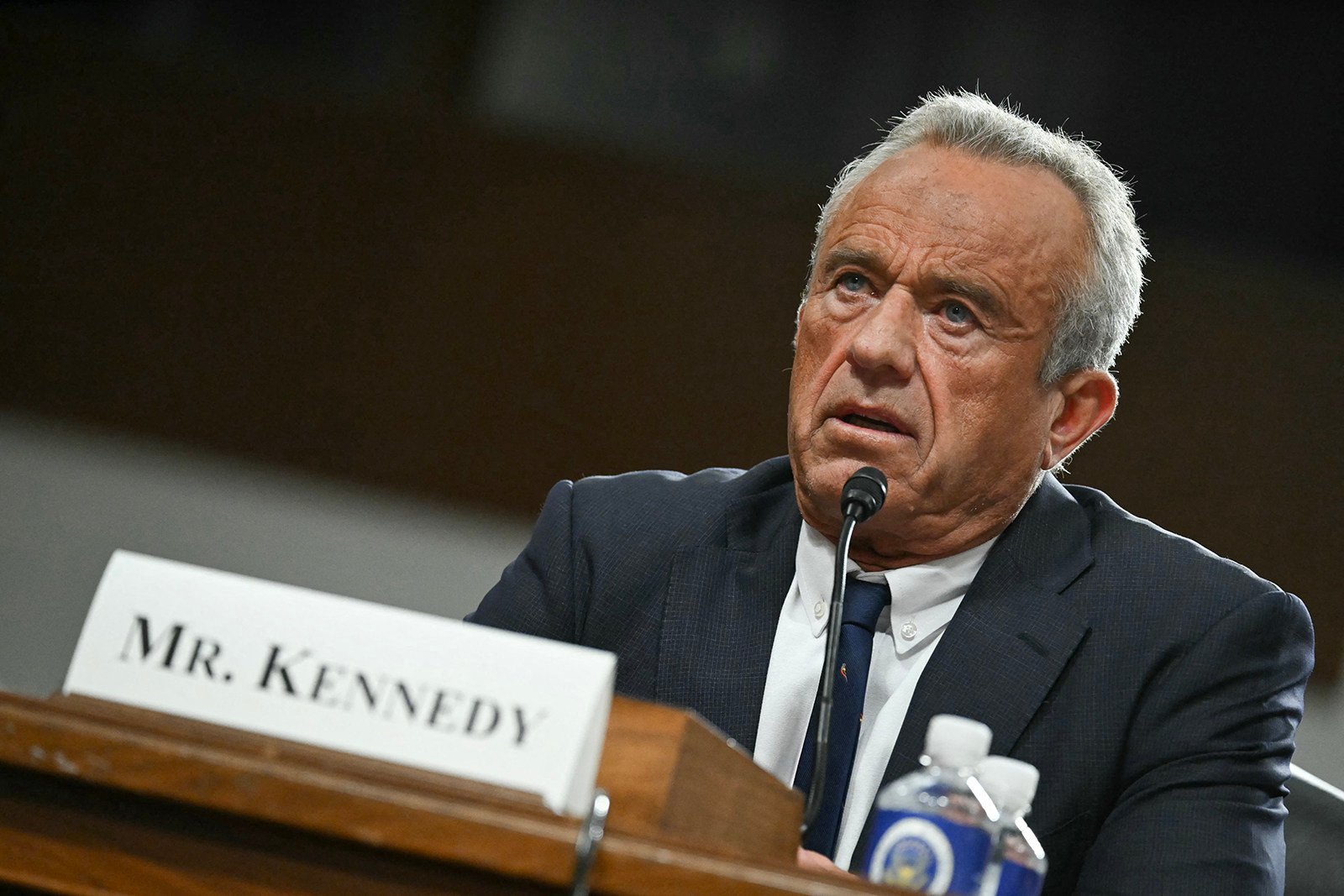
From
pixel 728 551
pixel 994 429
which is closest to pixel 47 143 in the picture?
pixel 728 551

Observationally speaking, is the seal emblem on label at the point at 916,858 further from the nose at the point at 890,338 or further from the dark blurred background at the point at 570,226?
the dark blurred background at the point at 570,226

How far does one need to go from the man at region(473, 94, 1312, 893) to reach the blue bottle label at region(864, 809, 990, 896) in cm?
58

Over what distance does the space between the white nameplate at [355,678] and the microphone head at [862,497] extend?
70 cm

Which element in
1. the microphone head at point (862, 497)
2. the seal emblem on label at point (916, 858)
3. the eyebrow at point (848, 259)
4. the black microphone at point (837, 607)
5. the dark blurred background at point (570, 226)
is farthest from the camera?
the dark blurred background at point (570, 226)

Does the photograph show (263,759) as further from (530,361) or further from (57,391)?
(57,391)

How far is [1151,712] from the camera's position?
1.64 m

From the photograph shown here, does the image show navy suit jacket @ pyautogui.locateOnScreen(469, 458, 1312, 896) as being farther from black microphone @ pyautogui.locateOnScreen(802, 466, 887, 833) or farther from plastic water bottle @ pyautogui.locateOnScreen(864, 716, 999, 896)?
plastic water bottle @ pyautogui.locateOnScreen(864, 716, 999, 896)

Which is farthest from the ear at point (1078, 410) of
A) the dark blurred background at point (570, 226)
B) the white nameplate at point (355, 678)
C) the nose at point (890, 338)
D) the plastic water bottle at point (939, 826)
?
the white nameplate at point (355, 678)

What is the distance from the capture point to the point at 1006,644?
67.2 inches

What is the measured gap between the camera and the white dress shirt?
5.50ft

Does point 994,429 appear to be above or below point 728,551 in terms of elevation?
above

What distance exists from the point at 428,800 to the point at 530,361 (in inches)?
98.4

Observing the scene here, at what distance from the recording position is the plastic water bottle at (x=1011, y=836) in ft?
3.41

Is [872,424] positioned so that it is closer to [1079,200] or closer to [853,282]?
[853,282]
